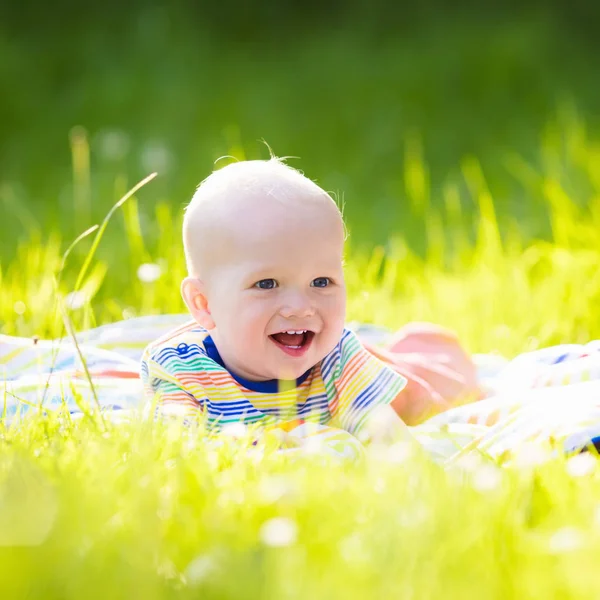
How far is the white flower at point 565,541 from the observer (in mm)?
1228

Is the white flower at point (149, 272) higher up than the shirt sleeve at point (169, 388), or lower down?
higher up

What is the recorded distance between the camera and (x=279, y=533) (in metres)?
1.25

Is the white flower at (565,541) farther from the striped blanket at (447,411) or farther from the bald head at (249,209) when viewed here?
the bald head at (249,209)

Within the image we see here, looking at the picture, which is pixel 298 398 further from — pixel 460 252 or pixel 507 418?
pixel 460 252

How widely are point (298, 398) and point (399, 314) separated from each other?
1112 millimetres

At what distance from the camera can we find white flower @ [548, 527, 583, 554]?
123 cm

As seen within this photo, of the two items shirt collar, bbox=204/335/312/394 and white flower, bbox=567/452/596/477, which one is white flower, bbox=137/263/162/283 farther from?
white flower, bbox=567/452/596/477

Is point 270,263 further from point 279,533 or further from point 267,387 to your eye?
point 279,533

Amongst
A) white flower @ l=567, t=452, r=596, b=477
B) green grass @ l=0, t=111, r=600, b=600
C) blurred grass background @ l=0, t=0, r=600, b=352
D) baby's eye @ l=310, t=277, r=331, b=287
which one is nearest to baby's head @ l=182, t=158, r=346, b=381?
baby's eye @ l=310, t=277, r=331, b=287

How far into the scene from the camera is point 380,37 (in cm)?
754

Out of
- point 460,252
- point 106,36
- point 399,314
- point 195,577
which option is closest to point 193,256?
point 195,577

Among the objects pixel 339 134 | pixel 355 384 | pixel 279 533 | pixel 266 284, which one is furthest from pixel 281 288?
pixel 339 134

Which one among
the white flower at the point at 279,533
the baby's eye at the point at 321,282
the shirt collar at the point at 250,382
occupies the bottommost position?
the white flower at the point at 279,533

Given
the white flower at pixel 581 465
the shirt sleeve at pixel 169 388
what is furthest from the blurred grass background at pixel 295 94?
the white flower at pixel 581 465
